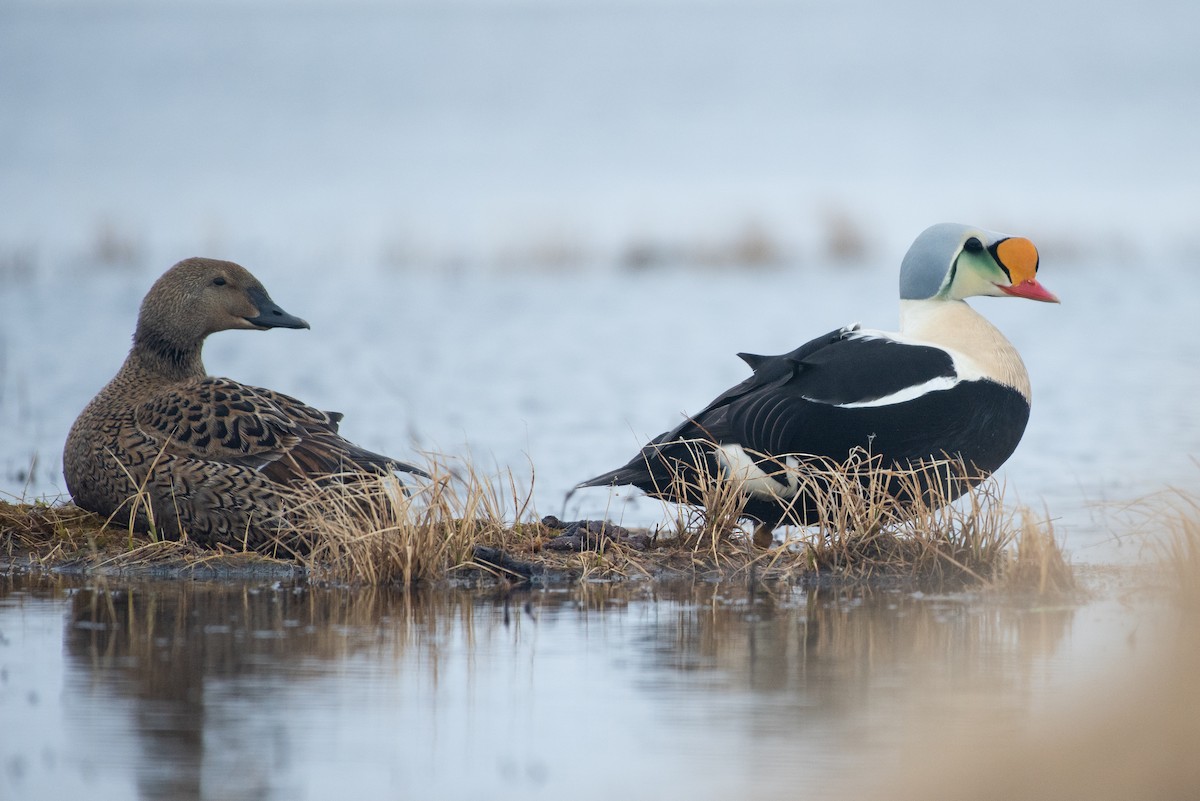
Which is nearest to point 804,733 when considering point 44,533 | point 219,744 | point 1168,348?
point 219,744

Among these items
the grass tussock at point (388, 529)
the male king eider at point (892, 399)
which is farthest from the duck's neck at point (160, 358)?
the male king eider at point (892, 399)

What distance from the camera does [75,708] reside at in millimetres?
4625

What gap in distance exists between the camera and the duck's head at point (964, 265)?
7.23m

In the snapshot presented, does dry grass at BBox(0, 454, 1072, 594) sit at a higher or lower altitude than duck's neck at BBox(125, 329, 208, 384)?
lower

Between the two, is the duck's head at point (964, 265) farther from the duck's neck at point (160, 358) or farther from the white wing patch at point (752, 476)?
the duck's neck at point (160, 358)

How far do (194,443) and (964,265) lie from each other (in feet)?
11.3

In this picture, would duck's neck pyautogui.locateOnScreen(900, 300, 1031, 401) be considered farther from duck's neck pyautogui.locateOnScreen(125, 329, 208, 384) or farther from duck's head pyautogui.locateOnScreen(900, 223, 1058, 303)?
duck's neck pyautogui.locateOnScreen(125, 329, 208, 384)

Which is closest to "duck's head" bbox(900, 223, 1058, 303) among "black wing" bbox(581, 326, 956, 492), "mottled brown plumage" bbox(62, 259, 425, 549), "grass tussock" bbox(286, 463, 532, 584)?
"black wing" bbox(581, 326, 956, 492)

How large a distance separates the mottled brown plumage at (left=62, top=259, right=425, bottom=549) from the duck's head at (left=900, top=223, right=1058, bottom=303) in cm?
235

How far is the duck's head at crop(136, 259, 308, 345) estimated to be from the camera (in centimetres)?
786

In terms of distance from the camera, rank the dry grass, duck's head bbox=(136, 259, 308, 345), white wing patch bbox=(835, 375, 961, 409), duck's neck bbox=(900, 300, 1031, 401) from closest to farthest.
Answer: the dry grass
white wing patch bbox=(835, 375, 961, 409)
duck's neck bbox=(900, 300, 1031, 401)
duck's head bbox=(136, 259, 308, 345)

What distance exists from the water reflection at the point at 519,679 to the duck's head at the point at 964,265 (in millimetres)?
1569

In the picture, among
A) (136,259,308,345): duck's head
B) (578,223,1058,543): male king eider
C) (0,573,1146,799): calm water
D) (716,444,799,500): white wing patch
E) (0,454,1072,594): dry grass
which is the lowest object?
(0,573,1146,799): calm water

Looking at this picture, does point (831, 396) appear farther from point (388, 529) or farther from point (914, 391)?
point (388, 529)
